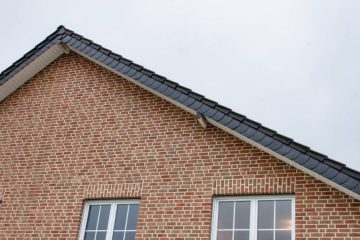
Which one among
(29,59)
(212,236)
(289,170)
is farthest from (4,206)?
(289,170)

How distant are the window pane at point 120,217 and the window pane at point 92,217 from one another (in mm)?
490

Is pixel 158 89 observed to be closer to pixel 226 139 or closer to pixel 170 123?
pixel 170 123

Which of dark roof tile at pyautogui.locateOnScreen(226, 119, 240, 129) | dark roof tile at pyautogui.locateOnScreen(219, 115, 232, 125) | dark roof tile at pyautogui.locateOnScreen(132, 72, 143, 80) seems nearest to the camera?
dark roof tile at pyautogui.locateOnScreen(226, 119, 240, 129)

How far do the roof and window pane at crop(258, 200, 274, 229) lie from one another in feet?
2.86

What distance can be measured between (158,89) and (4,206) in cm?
428

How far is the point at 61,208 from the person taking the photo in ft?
36.1

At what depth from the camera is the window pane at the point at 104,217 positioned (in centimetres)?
1056

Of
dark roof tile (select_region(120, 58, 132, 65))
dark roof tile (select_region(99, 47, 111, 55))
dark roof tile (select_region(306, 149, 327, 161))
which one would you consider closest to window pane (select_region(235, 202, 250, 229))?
dark roof tile (select_region(306, 149, 327, 161))

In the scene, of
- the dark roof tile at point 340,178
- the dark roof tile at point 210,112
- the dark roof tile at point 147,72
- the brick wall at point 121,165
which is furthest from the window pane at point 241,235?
the dark roof tile at point 147,72

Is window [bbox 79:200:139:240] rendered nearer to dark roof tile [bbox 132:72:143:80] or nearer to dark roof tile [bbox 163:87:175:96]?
dark roof tile [bbox 163:87:175:96]

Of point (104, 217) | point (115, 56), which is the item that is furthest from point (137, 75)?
point (104, 217)

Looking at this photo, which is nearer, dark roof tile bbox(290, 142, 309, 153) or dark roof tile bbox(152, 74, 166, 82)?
dark roof tile bbox(290, 142, 309, 153)

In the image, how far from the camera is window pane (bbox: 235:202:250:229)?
9516mm

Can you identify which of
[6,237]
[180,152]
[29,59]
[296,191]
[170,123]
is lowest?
[6,237]
